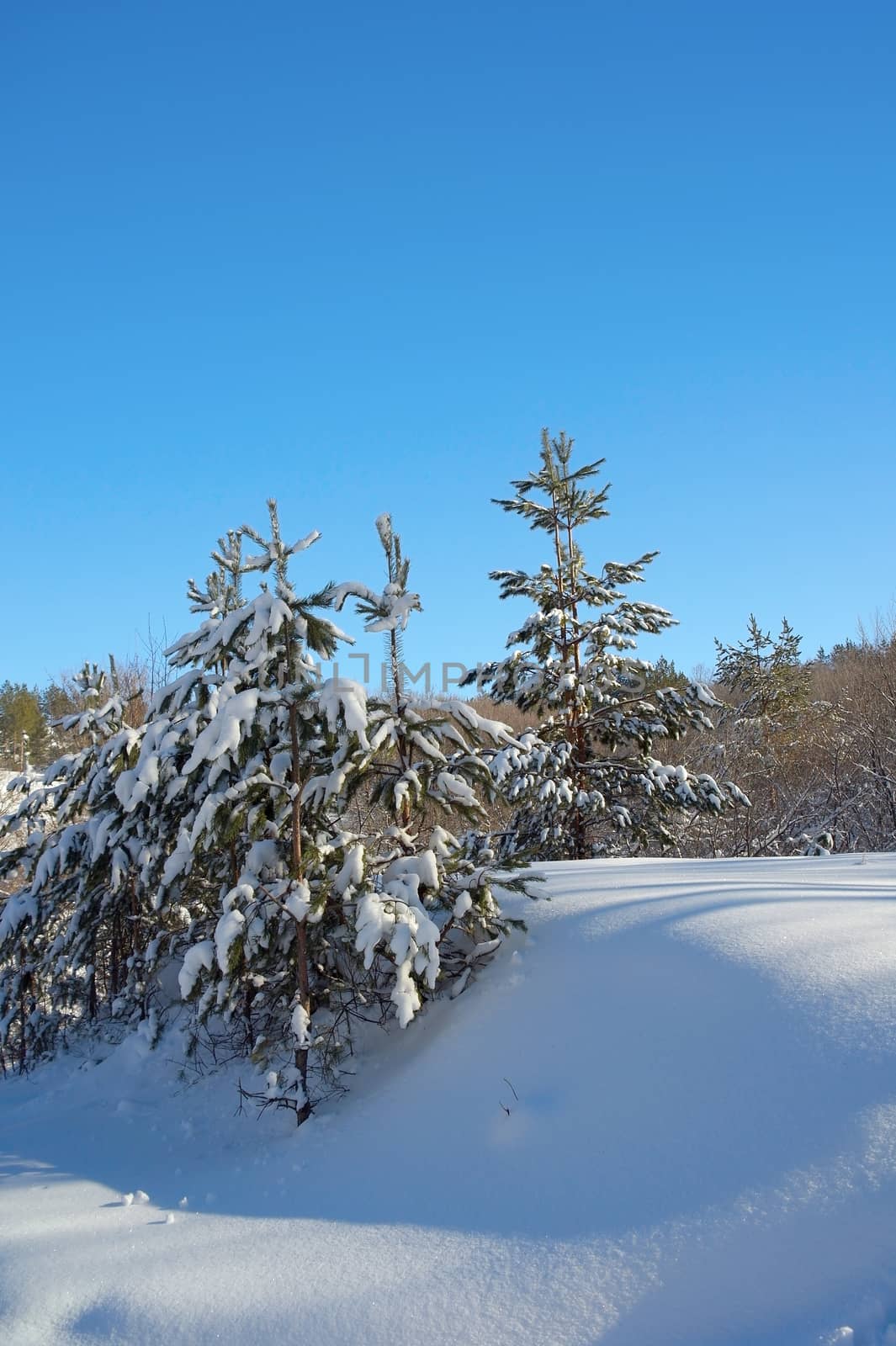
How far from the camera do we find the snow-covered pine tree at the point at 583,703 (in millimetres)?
9531

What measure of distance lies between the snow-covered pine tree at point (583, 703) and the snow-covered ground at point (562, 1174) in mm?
4164

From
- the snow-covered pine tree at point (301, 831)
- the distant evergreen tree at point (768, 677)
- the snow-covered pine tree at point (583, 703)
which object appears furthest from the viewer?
the distant evergreen tree at point (768, 677)

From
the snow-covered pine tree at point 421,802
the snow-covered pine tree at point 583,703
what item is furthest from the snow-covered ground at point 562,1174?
the snow-covered pine tree at point 583,703

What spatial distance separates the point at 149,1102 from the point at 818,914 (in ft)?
15.1

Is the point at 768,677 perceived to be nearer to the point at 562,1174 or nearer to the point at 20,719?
the point at 562,1174

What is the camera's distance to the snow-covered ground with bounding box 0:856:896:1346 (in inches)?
105

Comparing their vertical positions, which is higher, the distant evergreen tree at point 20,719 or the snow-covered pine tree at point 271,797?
the distant evergreen tree at point 20,719

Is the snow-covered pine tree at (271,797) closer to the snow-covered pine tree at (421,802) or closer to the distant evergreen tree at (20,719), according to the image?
the snow-covered pine tree at (421,802)

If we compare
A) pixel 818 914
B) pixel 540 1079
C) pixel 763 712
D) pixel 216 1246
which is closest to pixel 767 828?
pixel 763 712

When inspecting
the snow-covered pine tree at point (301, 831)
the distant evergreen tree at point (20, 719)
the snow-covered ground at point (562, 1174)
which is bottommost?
the snow-covered ground at point (562, 1174)

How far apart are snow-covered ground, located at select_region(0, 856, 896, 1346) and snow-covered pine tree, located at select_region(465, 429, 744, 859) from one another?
13.7 ft

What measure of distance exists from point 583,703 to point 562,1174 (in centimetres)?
725

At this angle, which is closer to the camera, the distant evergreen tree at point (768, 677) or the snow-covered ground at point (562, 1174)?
the snow-covered ground at point (562, 1174)

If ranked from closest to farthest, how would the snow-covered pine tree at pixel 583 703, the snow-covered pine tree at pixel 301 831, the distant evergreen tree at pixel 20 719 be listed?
the snow-covered pine tree at pixel 301 831 < the snow-covered pine tree at pixel 583 703 < the distant evergreen tree at pixel 20 719
